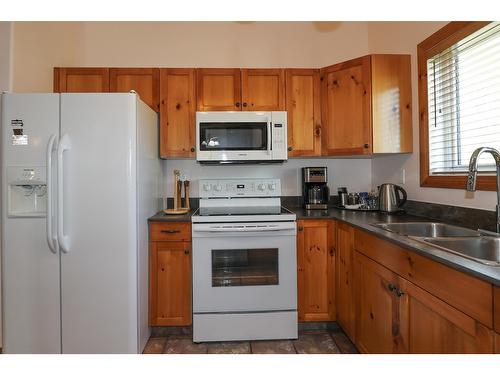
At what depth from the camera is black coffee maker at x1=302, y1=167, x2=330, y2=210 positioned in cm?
248

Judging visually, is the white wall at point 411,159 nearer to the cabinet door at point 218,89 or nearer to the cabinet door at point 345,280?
the cabinet door at point 345,280

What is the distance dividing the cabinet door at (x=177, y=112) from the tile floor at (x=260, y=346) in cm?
141

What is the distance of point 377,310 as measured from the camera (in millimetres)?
1545

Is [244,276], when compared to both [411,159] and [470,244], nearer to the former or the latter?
[470,244]

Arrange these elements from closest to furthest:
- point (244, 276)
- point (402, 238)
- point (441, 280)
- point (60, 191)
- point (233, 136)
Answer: point (441, 280), point (402, 238), point (60, 191), point (244, 276), point (233, 136)

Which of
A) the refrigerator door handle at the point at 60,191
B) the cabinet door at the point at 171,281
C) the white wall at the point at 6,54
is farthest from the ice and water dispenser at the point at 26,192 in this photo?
the cabinet door at the point at 171,281

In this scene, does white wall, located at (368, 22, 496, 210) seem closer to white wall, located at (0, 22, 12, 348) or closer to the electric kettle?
the electric kettle

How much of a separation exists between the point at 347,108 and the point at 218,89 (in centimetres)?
105

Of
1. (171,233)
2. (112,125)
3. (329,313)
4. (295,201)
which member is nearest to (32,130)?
(112,125)

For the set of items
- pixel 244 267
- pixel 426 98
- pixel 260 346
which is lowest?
pixel 260 346

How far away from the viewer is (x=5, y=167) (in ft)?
5.67

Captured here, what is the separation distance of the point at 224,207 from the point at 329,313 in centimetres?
119

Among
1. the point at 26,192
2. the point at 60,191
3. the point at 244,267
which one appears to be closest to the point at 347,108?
the point at 244,267

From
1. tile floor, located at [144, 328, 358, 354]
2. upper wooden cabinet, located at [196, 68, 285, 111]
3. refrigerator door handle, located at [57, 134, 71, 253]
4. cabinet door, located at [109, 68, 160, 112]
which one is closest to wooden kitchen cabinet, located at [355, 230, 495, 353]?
tile floor, located at [144, 328, 358, 354]
